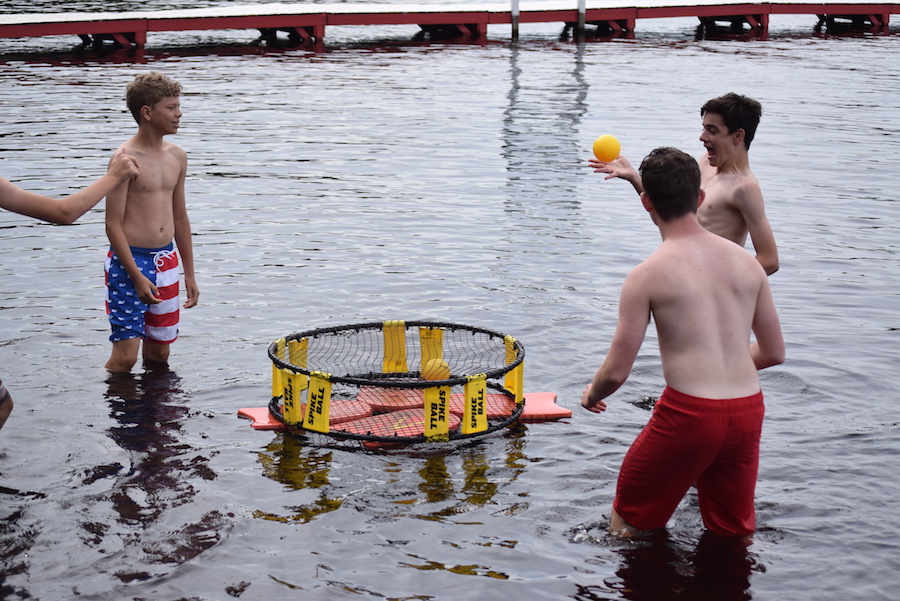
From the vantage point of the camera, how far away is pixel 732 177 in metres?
6.09

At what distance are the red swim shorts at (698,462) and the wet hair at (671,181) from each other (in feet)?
2.79

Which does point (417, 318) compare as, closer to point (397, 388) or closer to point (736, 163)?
point (397, 388)

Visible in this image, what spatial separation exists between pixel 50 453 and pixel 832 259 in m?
8.62

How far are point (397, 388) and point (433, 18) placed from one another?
1138 inches

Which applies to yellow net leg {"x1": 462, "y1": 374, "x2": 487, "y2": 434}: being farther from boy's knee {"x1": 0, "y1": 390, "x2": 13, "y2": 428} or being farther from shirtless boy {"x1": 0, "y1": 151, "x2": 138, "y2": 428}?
boy's knee {"x1": 0, "y1": 390, "x2": 13, "y2": 428}

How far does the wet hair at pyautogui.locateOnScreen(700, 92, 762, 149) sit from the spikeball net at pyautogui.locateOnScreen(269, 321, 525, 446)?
2.01 meters

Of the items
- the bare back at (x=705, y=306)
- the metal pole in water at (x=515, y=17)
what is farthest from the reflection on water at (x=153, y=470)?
the metal pole in water at (x=515, y=17)

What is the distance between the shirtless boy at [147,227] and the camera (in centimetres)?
703

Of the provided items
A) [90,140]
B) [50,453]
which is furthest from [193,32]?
[50,453]

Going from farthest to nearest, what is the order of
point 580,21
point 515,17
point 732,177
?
point 580,21 → point 515,17 → point 732,177

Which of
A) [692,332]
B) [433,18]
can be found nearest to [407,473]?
[692,332]

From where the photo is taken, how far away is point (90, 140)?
1741 cm

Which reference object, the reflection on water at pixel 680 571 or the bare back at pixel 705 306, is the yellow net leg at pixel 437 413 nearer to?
the reflection on water at pixel 680 571

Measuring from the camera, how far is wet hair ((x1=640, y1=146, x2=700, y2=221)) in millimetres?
4664
